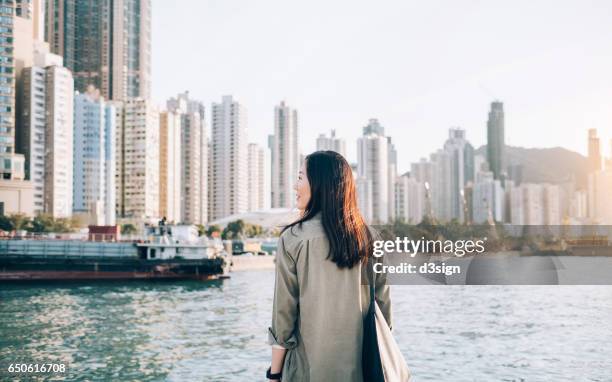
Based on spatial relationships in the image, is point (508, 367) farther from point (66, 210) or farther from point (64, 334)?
point (66, 210)

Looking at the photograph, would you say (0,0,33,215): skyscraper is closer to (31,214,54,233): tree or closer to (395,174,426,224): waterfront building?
(31,214,54,233): tree

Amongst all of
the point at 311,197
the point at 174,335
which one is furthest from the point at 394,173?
the point at 311,197

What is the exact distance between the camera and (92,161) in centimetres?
5756

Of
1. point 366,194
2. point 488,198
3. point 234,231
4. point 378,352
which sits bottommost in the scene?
point 234,231

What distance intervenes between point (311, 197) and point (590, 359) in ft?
28.2

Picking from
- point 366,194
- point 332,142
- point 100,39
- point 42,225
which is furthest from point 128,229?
point 332,142

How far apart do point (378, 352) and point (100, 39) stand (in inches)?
3221

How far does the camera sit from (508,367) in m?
8.84

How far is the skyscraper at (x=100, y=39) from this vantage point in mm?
76188

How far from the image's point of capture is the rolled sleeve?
2.04 metres

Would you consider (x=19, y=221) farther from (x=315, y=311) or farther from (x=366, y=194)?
(x=315, y=311)

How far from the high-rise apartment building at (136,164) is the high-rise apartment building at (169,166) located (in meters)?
2.90

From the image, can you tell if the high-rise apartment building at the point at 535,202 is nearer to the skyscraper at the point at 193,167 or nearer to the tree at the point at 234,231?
the skyscraper at the point at 193,167

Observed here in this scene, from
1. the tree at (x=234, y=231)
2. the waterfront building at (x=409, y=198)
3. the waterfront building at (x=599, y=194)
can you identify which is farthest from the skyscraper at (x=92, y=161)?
the waterfront building at (x=599, y=194)
